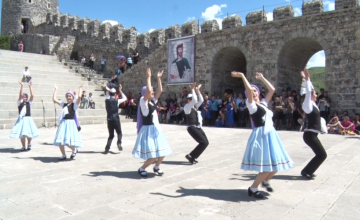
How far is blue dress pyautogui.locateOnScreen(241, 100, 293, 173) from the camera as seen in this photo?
4176 mm

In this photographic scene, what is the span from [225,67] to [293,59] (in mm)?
3967

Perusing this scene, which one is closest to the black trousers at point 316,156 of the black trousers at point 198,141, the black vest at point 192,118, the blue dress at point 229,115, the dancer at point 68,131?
the black trousers at point 198,141

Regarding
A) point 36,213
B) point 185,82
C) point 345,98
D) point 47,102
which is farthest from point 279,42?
point 36,213

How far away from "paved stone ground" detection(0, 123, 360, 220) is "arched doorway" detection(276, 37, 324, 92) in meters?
9.17

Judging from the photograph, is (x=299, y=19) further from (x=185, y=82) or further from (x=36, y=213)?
(x=36, y=213)

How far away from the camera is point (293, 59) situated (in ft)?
55.8

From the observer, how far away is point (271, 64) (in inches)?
627

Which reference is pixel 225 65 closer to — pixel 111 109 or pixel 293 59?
pixel 293 59

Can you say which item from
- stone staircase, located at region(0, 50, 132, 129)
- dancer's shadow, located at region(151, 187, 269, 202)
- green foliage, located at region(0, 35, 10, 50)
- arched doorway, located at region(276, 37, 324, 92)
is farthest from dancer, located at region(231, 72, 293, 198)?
green foliage, located at region(0, 35, 10, 50)

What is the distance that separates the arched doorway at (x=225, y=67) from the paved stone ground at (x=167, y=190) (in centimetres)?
1125

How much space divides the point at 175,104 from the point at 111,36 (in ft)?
34.7

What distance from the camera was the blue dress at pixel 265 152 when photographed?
4.18 metres

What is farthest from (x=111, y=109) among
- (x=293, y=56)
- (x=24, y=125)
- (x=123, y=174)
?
(x=293, y=56)

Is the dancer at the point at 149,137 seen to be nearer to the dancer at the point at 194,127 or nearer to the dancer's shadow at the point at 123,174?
the dancer's shadow at the point at 123,174
